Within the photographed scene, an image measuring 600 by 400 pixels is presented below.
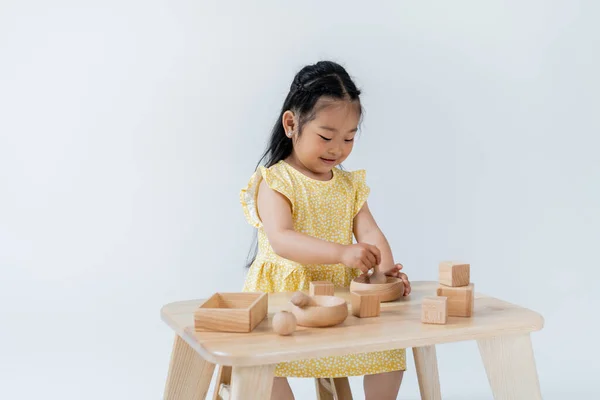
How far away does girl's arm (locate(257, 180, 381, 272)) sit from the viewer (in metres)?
1.71

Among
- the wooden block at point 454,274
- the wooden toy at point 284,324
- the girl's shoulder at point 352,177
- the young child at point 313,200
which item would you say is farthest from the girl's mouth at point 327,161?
the wooden toy at point 284,324

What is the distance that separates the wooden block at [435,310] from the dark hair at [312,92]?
1.92 feet

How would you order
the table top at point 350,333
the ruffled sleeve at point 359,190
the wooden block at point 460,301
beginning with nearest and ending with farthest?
the table top at point 350,333
the wooden block at point 460,301
the ruffled sleeve at point 359,190

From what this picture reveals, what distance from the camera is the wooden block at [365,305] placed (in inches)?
59.5

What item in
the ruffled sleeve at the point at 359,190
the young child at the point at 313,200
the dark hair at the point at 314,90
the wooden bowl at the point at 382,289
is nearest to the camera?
the wooden bowl at the point at 382,289

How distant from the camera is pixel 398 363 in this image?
174cm

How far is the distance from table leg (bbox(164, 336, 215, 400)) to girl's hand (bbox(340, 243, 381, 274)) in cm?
34

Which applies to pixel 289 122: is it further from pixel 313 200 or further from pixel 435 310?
pixel 435 310

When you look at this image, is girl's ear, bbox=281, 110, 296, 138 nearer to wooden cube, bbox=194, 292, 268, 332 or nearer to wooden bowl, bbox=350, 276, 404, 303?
wooden bowl, bbox=350, 276, 404, 303

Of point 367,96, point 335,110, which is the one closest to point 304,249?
point 335,110

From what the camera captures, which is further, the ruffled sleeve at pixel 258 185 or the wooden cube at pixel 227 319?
the ruffled sleeve at pixel 258 185

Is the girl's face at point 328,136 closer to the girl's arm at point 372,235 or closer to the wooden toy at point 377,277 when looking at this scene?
the girl's arm at point 372,235

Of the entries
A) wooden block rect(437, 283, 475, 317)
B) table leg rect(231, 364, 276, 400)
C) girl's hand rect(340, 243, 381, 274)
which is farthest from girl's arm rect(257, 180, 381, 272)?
table leg rect(231, 364, 276, 400)

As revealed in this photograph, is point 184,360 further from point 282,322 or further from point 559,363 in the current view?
point 559,363
